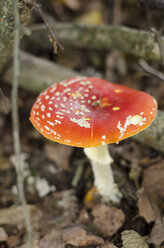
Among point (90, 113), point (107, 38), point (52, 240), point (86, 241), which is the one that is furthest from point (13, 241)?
point (107, 38)

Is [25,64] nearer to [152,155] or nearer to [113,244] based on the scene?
[152,155]

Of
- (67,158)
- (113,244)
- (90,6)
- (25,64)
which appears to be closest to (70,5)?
(90,6)

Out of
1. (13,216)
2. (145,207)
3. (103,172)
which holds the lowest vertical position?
(13,216)

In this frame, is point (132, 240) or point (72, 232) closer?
point (132, 240)

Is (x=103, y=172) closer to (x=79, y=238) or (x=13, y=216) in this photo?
(x=79, y=238)

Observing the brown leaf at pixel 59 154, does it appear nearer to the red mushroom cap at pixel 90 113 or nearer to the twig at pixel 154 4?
the red mushroom cap at pixel 90 113

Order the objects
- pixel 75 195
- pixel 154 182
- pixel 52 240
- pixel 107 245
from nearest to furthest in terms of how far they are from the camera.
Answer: pixel 107 245, pixel 52 240, pixel 154 182, pixel 75 195

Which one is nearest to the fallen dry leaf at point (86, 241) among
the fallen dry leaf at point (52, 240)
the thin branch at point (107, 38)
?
the fallen dry leaf at point (52, 240)
